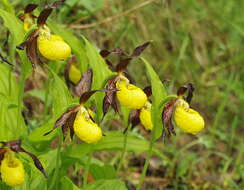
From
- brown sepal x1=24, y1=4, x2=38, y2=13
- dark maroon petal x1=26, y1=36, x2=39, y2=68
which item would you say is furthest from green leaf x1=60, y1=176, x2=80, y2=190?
brown sepal x1=24, y1=4, x2=38, y2=13

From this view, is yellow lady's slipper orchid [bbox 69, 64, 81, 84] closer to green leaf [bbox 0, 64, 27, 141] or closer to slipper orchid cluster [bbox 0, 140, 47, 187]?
green leaf [bbox 0, 64, 27, 141]

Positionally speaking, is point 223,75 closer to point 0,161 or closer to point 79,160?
point 79,160

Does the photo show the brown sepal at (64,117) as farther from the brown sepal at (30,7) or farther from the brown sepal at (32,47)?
the brown sepal at (30,7)

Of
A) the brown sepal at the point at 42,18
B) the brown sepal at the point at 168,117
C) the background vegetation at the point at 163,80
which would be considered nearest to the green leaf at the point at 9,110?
the background vegetation at the point at 163,80

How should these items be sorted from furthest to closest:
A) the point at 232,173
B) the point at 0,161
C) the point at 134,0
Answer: the point at 134,0, the point at 232,173, the point at 0,161

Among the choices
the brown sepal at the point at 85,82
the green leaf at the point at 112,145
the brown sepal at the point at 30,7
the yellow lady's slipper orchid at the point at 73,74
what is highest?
the brown sepal at the point at 30,7

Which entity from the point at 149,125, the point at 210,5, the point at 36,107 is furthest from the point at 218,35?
the point at 149,125

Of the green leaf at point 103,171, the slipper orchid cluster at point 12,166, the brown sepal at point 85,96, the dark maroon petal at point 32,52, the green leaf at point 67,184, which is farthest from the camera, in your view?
the green leaf at point 103,171
